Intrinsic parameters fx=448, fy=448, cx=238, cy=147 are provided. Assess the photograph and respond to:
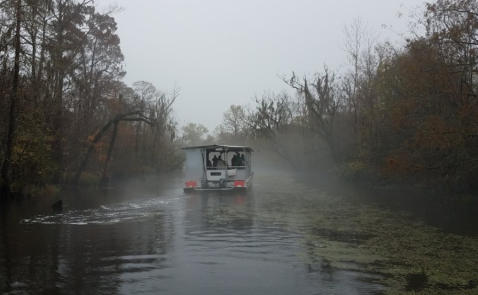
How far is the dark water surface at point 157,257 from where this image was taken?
724 centimetres

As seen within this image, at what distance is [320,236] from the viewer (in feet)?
39.4

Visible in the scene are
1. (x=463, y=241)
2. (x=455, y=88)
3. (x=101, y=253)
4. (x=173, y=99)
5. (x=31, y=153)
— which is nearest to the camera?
(x=101, y=253)

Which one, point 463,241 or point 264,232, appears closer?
point 463,241

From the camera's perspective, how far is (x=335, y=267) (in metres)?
8.50

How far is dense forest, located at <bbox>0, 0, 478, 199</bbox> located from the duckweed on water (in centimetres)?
517

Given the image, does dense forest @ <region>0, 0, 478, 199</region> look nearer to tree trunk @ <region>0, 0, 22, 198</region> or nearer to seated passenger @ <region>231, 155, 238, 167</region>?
tree trunk @ <region>0, 0, 22, 198</region>

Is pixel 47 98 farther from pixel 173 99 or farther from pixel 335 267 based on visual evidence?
pixel 173 99

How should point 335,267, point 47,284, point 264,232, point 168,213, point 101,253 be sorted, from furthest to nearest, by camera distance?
1. point 168,213
2. point 264,232
3. point 101,253
4. point 335,267
5. point 47,284

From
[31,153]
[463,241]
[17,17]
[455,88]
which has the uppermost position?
[17,17]

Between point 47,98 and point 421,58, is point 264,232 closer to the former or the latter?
point 421,58

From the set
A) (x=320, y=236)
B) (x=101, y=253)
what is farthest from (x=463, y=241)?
(x=101, y=253)

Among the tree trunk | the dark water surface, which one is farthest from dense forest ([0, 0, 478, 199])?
the dark water surface

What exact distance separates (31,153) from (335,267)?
17331 mm

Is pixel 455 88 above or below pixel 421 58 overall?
below
